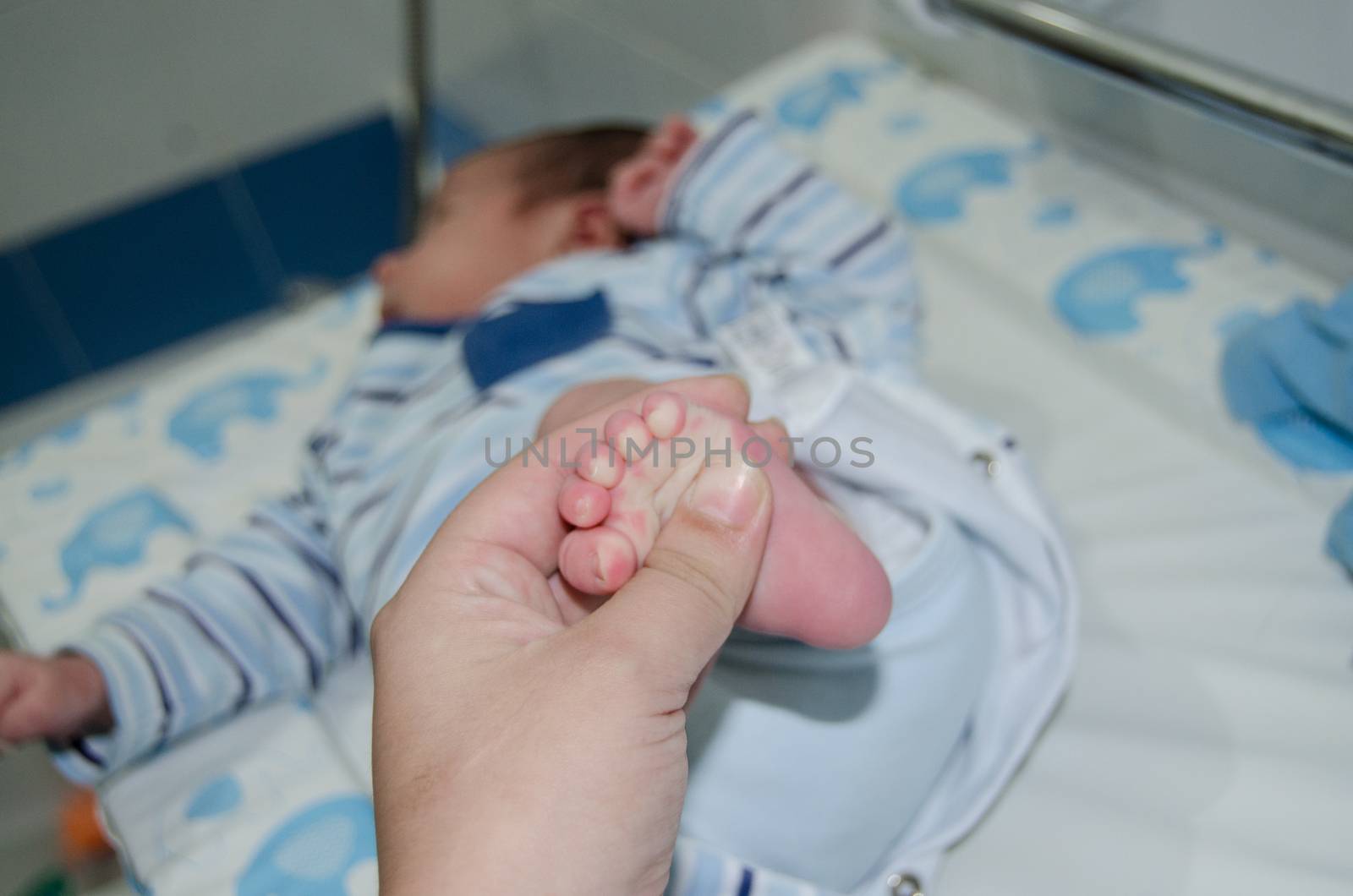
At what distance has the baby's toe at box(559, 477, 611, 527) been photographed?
1.39 feet

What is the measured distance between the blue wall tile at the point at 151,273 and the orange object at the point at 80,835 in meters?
1.16

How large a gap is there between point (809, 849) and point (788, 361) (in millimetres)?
341

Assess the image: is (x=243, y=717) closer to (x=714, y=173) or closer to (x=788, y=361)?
(x=788, y=361)

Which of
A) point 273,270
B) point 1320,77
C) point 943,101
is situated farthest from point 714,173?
point 273,270

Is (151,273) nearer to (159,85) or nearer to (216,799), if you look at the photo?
(159,85)

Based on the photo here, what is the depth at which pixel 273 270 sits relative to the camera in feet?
6.56

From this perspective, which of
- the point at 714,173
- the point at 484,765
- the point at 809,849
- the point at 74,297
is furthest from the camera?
the point at 74,297

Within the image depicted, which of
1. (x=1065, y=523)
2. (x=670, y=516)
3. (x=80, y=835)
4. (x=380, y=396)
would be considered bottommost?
(x=80, y=835)

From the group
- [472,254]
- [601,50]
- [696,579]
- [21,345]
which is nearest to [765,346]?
[472,254]

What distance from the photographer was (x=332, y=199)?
6.66ft

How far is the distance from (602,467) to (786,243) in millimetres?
515

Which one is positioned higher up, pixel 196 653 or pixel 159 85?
pixel 159 85

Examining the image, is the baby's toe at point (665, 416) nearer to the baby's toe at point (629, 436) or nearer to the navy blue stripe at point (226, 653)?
the baby's toe at point (629, 436)

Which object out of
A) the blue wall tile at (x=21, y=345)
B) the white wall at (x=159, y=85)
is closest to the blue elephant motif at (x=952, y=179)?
the white wall at (x=159, y=85)
